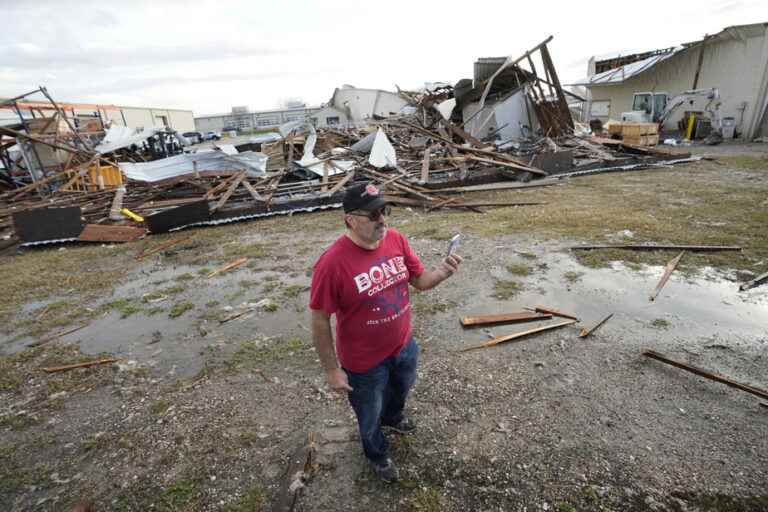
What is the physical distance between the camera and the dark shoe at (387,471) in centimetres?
239

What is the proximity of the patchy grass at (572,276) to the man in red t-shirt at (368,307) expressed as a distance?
343cm

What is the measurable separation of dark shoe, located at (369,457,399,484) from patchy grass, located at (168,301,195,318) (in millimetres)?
3656

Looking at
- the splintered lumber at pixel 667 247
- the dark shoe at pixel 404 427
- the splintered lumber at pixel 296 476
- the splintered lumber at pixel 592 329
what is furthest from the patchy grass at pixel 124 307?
the splintered lumber at pixel 667 247

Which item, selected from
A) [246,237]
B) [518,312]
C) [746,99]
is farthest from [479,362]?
[746,99]

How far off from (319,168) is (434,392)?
401 inches

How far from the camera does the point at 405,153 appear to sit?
14359mm

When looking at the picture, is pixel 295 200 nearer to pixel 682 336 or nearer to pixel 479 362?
pixel 479 362

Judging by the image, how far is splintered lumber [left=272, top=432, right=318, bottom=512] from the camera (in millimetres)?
2309

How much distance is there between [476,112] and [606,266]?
12968 millimetres

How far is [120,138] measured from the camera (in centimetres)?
1602

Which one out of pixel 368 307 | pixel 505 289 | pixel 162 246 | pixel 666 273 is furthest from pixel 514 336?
pixel 162 246

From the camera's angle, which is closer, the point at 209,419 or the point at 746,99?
the point at 209,419

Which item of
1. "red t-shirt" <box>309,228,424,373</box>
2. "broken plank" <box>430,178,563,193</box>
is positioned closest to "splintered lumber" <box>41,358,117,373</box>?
"red t-shirt" <box>309,228,424,373</box>

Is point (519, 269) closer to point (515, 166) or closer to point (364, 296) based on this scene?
point (364, 296)
